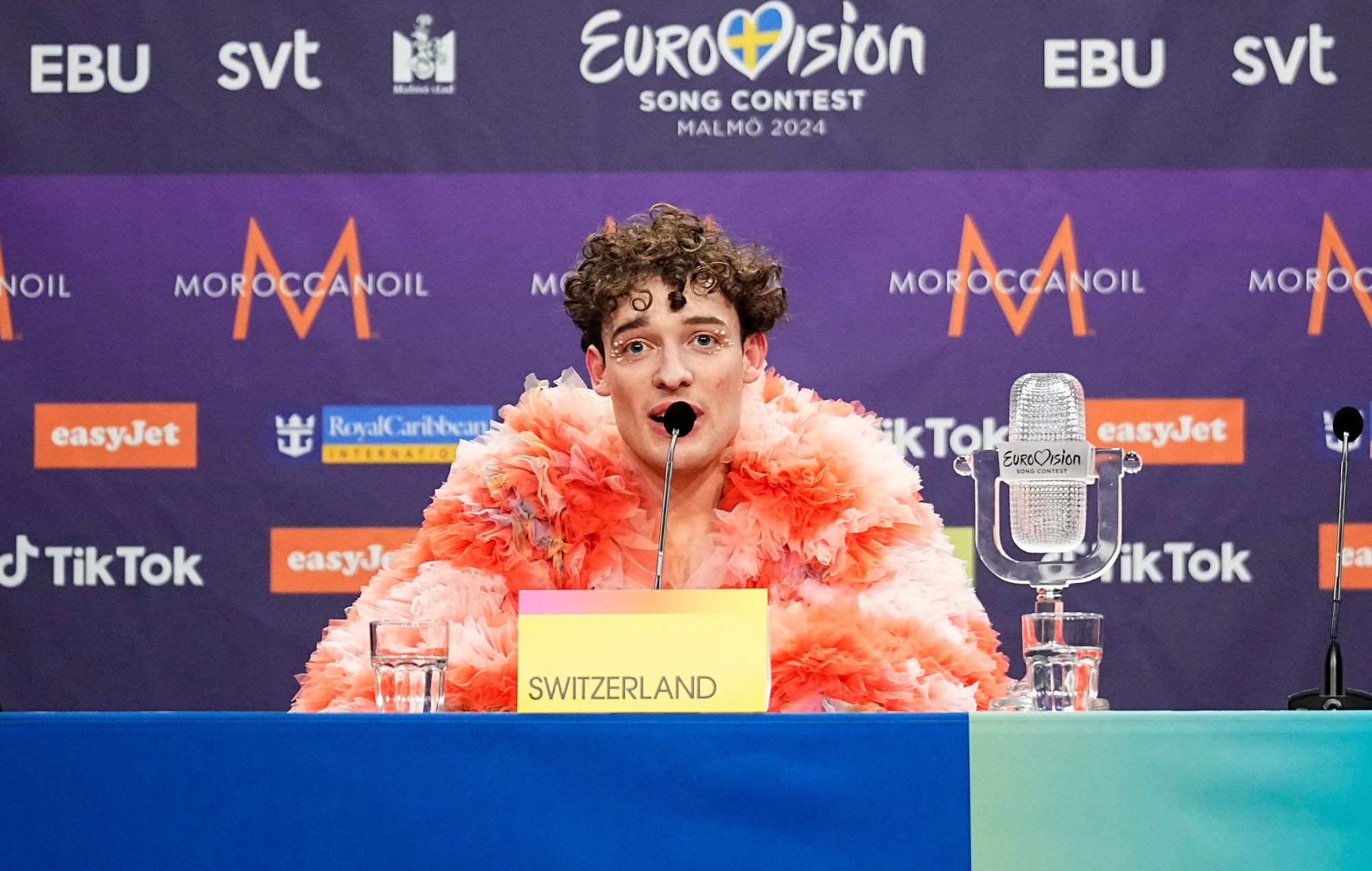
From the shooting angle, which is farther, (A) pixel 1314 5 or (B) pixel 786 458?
(A) pixel 1314 5

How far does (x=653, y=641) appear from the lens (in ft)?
4.23

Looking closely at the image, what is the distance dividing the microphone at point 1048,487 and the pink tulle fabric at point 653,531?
0.37 m

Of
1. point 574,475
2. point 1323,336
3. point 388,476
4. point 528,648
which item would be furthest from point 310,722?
point 1323,336

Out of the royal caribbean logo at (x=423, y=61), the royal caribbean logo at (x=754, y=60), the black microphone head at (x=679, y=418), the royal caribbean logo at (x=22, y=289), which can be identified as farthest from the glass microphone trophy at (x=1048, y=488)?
the royal caribbean logo at (x=22, y=289)

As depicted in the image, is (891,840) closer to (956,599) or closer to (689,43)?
(956,599)

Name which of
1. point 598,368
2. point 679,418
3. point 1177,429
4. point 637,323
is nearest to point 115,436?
point 598,368

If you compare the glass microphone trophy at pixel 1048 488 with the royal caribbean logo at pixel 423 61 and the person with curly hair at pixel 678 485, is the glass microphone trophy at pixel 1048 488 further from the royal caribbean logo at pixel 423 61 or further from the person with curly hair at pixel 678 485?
the royal caribbean logo at pixel 423 61

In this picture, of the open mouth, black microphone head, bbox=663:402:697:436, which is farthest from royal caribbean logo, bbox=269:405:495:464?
black microphone head, bbox=663:402:697:436

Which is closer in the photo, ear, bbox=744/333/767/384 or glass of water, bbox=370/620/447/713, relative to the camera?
glass of water, bbox=370/620/447/713

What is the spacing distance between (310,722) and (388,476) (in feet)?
7.26

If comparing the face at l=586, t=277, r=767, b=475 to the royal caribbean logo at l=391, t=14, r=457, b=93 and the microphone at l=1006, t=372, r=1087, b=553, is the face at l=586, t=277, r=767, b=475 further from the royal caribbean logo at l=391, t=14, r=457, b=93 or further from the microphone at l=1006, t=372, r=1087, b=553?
the royal caribbean logo at l=391, t=14, r=457, b=93

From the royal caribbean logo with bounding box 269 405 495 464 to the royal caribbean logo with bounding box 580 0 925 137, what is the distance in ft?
2.84

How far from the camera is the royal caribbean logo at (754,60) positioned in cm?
340

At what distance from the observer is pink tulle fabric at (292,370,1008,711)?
2.17 metres
